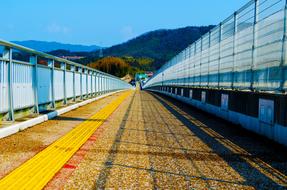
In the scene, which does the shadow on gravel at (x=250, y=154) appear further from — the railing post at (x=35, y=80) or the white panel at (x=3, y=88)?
the railing post at (x=35, y=80)

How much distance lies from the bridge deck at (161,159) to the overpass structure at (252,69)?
49 centimetres

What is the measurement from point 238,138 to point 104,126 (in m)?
3.23

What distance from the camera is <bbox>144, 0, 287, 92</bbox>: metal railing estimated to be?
7918mm

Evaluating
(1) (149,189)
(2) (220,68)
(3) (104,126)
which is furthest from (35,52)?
(1) (149,189)

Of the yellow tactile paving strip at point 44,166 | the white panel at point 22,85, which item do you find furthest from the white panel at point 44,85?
the yellow tactile paving strip at point 44,166

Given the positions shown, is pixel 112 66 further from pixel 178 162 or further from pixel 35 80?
pixel 178 162

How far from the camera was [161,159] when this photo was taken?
19.0 feet

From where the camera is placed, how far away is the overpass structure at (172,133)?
4.71 meters

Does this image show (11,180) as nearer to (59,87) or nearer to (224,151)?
(224,151)

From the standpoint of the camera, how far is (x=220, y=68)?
13.6m

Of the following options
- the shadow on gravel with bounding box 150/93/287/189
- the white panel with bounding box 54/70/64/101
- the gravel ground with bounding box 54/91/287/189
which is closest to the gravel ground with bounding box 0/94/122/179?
the gravel ground with bounding box 54/91/287/189

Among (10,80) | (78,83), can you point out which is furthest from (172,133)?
(78,83)

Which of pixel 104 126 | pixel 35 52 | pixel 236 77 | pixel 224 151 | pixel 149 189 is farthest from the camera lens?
pixel 236 77

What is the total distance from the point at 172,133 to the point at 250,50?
3.02 meters
